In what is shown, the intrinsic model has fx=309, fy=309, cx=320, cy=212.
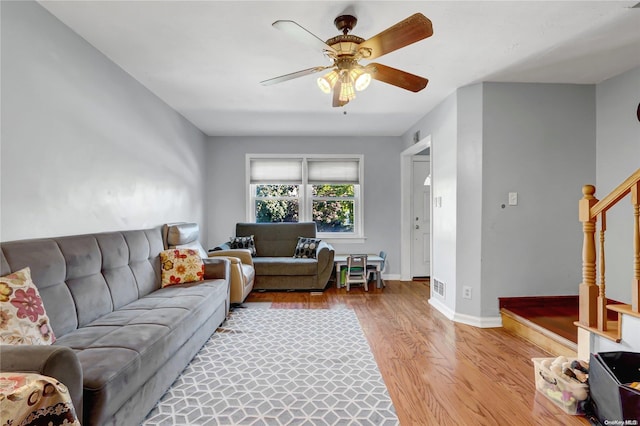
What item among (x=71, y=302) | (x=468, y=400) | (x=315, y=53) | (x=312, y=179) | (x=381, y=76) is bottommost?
(x=468, y=400)

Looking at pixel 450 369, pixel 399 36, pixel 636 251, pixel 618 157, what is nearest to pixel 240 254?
pixel 450 369

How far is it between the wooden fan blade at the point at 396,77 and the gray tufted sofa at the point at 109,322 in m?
2.15

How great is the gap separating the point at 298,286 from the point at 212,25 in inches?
135

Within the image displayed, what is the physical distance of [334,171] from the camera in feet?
18.1

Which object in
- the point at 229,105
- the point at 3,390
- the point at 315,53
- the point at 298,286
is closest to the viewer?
the point at 3,390

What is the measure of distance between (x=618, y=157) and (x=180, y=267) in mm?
4527

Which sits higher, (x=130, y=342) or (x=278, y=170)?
(x=278, y=170)

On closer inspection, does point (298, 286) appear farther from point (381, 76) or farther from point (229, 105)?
point (381, 76)

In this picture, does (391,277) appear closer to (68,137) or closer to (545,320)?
(545,320)

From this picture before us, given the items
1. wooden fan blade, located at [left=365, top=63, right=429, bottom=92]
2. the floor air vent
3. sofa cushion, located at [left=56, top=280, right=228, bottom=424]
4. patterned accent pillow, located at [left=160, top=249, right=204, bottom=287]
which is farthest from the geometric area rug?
wooden fan blade, located at [left=365, top=63, right=429, bottom=92]

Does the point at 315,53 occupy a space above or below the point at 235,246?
above

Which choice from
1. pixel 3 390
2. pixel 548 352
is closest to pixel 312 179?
pixel 548 352

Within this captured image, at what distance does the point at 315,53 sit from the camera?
8.48 ft

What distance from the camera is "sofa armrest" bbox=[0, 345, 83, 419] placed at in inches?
44.3
